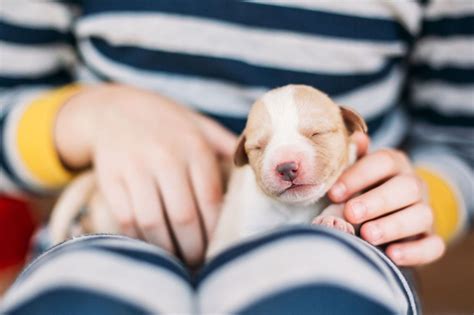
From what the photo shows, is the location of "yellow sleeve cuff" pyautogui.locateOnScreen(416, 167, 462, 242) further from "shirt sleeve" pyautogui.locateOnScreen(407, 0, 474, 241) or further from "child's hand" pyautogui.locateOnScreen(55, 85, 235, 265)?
"child's hand" pyautogui.locateOnScreen(55, 85, 235, 265)

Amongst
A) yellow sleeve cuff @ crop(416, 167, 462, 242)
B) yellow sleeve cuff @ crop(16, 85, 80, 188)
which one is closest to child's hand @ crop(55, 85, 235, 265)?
yellow sleeve cuff @ crop(16, 85, 80, 188)

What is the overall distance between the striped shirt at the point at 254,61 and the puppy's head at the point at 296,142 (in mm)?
157

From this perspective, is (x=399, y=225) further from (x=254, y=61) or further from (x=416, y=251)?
(x=254, y=61)

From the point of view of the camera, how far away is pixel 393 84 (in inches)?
26.9

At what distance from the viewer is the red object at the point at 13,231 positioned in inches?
34.7

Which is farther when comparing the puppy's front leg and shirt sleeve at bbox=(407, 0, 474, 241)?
shirt sleeve at bbox=(407, 0, 474, 241)

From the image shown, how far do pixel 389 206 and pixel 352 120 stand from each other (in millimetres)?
79

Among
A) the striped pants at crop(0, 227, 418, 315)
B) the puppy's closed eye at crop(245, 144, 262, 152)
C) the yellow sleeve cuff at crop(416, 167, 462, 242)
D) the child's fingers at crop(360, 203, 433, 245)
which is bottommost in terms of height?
the yellow sleeve cuff at crop(416, 167, 462, 242)

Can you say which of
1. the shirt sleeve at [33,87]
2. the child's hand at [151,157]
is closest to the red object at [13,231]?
the shirt sleeve at [33,87]

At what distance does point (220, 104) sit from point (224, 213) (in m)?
0.18

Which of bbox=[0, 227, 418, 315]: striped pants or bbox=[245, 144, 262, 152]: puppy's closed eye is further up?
bbox=[245, 144, 262, 152]: puppy's closed eye

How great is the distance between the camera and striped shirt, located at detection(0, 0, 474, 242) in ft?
1.99

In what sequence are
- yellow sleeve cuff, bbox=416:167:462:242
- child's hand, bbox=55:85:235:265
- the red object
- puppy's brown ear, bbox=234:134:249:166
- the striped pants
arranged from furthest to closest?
the red object
yellow sleeve cuff, bbox=416:167:462:242
child's hand, bbox=55:85:235:265
puppy's brown ear, bbox=234:134:249:166
the striped pants

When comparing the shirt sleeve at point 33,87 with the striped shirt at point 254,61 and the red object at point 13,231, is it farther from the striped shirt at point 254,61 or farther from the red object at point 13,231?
the red object at point 13,231
